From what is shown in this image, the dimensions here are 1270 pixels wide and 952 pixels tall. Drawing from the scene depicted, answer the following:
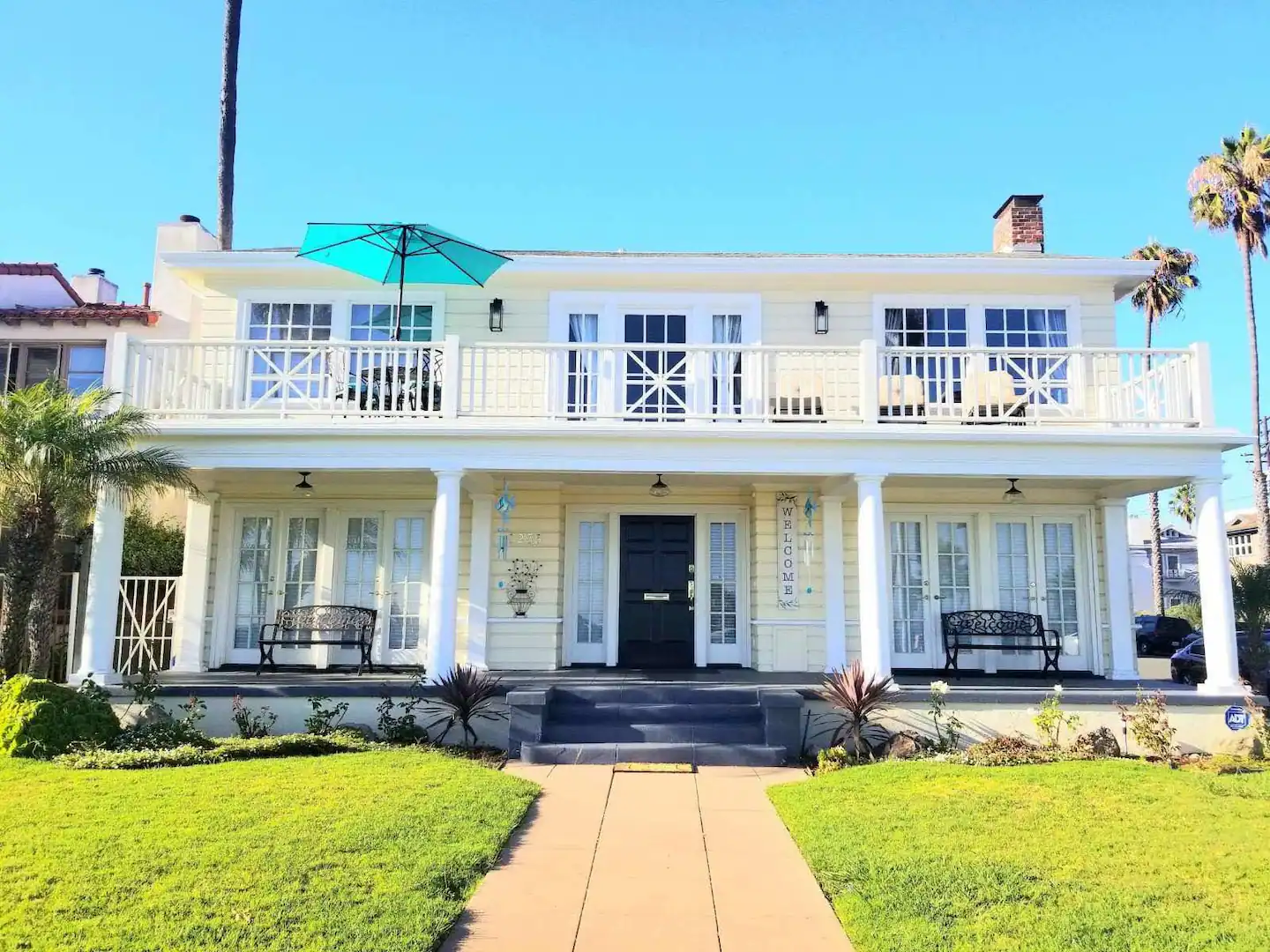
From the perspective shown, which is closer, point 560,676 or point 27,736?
point 27,736

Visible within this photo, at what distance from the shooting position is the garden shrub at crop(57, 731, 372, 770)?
7469 millimetres

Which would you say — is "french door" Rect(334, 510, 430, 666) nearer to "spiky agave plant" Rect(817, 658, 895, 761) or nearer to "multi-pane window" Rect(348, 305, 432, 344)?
"multi-pane window" Rect(348, 305, 432, 344)

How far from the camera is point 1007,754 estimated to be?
826 cm

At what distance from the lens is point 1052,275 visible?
11.6m

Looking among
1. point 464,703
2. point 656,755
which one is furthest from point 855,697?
point 464,703

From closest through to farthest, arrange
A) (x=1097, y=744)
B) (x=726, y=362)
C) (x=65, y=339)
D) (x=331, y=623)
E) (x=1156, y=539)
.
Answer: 1. (x=1097, y=744)
2. (x=331, y=623)
3. (x=726, y=362)
4. (x=65, y=339)
5. (x=1156, y=539)

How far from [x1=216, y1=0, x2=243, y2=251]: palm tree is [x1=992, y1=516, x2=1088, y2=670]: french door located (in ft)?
63.3

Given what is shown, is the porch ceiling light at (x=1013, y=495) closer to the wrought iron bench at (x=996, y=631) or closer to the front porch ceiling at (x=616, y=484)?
the front porch ceiling at (x=616, y=484)

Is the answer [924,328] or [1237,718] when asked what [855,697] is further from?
[924,328]

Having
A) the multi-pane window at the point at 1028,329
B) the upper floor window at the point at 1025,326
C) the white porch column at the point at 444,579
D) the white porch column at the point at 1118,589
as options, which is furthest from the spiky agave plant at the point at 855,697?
the upper floor window at the point at 1025,326

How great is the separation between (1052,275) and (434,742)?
32.2 ft

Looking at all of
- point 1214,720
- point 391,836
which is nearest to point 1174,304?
point 1214,720

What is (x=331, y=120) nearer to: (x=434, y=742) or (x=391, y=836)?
(x=434, y=742)

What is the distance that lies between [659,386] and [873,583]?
129 inches
